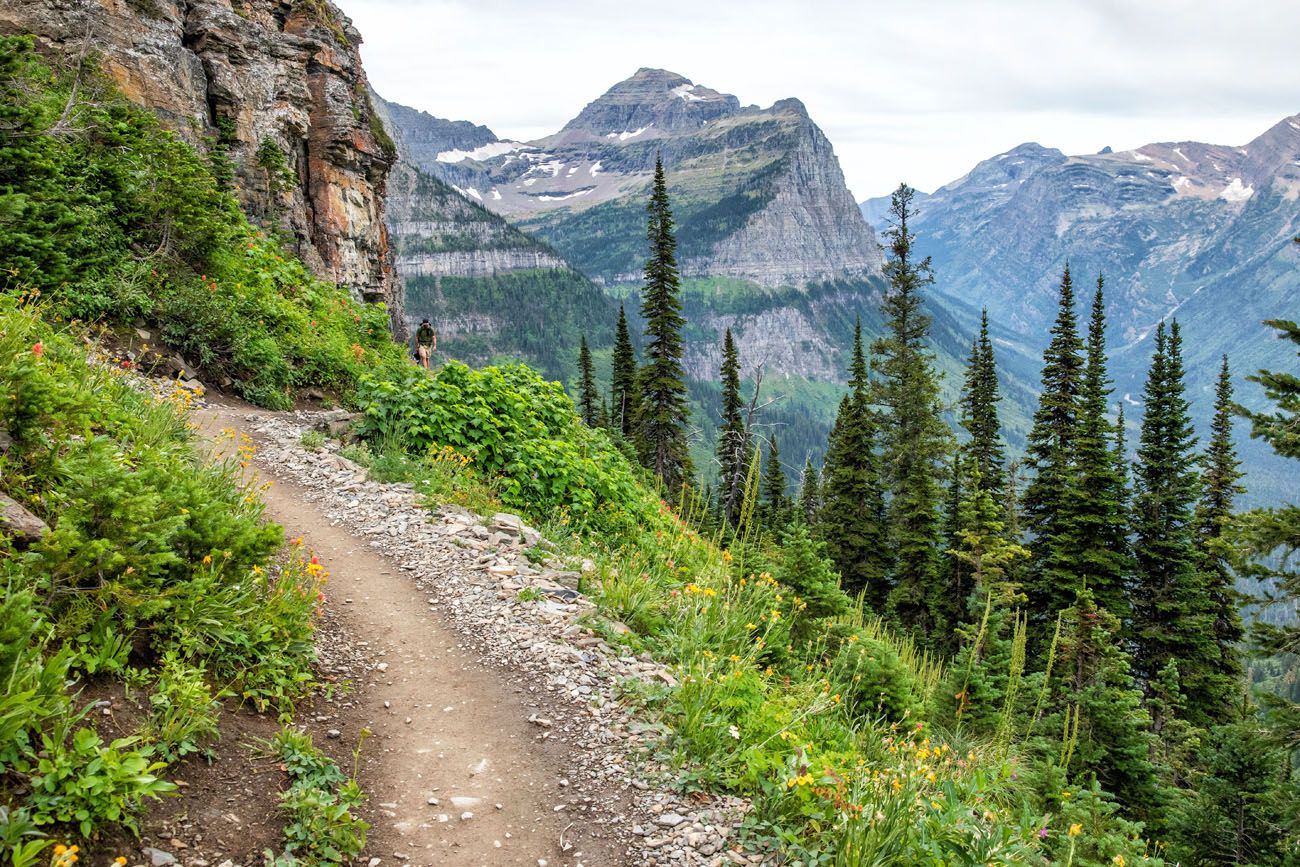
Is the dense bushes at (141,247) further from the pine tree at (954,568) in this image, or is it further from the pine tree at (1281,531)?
the pine tree at (954,568)

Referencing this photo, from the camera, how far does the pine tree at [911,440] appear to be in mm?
33688

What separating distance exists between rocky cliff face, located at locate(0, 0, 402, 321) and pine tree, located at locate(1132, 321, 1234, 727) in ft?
116

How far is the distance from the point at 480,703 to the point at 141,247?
40.0ft

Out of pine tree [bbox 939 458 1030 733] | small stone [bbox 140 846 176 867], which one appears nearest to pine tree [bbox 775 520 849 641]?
pine tree [bbox 939 458 1030 733]

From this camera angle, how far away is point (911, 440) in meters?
34.4

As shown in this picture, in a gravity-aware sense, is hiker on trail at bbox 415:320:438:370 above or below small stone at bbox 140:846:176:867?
above

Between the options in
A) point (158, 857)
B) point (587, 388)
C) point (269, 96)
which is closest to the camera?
point (158, 857)

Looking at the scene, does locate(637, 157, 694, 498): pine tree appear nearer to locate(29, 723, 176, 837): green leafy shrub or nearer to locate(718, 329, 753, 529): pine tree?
locate(718, 329, 753, 529): pine tree

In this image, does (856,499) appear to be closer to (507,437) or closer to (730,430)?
(730,430)

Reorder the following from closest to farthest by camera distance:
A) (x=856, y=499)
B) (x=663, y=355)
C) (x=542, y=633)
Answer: (x=542, y=633)
(x=856, y=499)
(x=663, y=355)

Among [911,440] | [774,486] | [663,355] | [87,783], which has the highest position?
[663,355]

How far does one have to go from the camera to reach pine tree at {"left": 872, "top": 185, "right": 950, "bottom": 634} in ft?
111

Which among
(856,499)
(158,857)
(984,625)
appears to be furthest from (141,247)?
(856,499)

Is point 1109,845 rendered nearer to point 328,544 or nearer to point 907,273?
point 328,544
